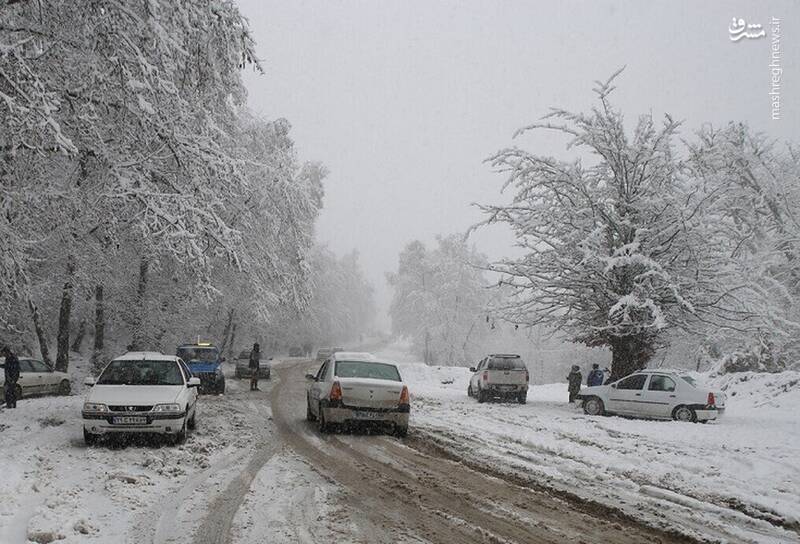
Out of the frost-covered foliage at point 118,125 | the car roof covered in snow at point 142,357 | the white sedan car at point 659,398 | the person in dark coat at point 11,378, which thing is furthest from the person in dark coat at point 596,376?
the person in dark coat at point 11,378

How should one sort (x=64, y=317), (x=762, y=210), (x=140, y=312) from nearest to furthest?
(x=64, y=317) → (x=140, y=312) → (x=762, y=210)

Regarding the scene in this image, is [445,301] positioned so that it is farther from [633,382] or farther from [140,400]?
[140,400]

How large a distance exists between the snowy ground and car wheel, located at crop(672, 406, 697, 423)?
27.2 inches

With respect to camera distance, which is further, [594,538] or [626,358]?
[626,358]

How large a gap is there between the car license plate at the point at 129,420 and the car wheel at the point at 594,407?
13096 millimetres

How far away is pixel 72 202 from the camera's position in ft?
36.1

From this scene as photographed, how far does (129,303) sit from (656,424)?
20.3 meters

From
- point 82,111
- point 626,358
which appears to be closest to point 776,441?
point 626,358

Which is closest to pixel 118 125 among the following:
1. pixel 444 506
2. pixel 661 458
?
pixel 444 506

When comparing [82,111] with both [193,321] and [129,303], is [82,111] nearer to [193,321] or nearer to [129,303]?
[129,303]

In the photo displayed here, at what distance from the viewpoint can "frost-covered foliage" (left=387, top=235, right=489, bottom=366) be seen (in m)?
56.4

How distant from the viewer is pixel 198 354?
886 inches

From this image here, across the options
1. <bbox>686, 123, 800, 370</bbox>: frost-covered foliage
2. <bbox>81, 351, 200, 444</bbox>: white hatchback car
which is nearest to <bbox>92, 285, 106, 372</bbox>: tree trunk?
<bbox>81, 351, 200, 444</bbox>: white hatchback car

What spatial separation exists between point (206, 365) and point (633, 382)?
14562mm
